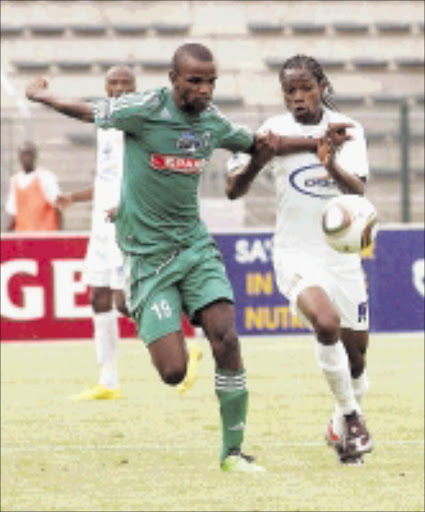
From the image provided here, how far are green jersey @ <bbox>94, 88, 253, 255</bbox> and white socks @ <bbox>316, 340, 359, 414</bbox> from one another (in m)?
1.28

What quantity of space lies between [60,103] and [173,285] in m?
1.08

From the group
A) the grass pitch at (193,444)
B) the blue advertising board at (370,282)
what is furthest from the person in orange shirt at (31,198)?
the grass pitch at (193,444)

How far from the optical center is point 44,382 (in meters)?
13.5

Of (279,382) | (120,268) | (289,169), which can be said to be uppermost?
(289,169)

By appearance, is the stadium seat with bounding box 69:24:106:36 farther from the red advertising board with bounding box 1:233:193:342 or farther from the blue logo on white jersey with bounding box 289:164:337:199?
the blue logo on white jersey with bounding box 289:164:337:199

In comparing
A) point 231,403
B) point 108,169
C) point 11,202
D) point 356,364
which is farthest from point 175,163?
point 11,202

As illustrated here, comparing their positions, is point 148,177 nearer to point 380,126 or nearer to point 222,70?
point 380,126

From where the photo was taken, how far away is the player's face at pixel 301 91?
7.94 m

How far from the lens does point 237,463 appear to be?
287 inches

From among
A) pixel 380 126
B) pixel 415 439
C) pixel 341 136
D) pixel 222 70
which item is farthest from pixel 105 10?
pixel 341 136

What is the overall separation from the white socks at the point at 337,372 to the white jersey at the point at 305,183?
0.50 meters

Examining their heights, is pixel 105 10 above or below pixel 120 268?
above

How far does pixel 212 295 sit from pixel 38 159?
36.5 ft

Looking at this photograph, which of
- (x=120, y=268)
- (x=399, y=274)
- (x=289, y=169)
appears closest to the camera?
(x=289, y=169)
